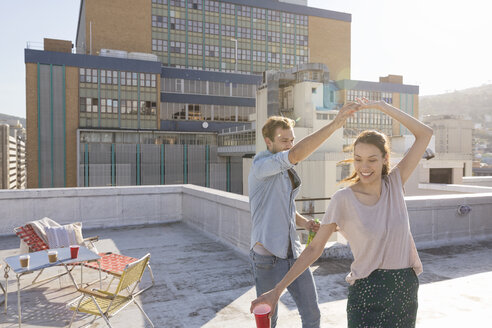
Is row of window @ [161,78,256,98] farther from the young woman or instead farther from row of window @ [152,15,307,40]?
the young woman

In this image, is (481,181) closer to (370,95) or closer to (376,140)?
(376,140)

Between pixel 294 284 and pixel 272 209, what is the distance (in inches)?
23.6

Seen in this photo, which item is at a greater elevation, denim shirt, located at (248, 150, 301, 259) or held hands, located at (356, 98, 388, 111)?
held hands, located at (356, 98, 388, 111)

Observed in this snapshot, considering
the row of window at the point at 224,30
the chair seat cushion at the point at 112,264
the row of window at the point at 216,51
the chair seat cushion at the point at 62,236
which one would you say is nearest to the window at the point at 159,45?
the row of window at the point at 216,51

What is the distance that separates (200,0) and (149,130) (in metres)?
27.6

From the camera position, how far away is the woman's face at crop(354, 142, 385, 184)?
2088 millimetres

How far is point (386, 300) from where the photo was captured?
2.04m

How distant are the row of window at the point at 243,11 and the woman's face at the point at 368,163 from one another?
67210mm

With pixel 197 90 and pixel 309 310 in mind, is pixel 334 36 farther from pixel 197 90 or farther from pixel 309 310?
pixel 309 310

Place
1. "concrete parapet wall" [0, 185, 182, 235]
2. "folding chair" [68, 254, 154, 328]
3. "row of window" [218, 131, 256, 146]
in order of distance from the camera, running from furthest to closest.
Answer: "row of window" [218, 131, 256, 146]
"concrete parapet wall" [0, 185, 182, 235]
"folding chair" [68, 254, 154, 328]

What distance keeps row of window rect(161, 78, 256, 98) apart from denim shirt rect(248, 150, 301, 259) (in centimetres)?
5525

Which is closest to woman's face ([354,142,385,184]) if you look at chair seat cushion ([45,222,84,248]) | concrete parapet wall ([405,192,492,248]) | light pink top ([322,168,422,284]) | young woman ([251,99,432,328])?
young woman ([251,99,432,328])

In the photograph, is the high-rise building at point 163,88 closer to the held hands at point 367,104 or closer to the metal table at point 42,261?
the metal table at point 42,261

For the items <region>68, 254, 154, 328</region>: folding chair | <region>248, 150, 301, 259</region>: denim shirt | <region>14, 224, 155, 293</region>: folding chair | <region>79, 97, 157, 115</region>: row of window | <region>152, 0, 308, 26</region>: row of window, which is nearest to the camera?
<region>248, 150, 301, 259</region>: denim shirt
